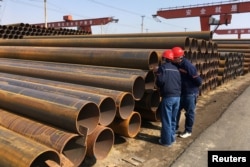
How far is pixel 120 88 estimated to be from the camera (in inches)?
200

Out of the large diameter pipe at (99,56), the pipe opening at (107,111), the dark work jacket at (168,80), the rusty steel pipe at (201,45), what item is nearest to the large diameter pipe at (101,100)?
the pipe opening at (107,111)

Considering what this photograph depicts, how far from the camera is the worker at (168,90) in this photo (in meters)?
5.12

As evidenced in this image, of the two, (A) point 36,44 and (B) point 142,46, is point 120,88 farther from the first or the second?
(A) point 36,44

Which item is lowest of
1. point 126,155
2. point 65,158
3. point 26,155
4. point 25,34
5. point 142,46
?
point 126,155

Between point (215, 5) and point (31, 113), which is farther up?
point (215, 5)

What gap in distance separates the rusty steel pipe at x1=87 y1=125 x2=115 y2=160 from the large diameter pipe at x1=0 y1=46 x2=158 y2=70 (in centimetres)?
188

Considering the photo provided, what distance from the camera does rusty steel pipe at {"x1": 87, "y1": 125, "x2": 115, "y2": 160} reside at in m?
4.16

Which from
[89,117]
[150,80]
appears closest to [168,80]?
[150,80]

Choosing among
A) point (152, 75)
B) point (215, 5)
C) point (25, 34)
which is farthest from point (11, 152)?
point (215, 5)

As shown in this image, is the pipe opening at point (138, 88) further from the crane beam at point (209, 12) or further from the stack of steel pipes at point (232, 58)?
the crane beam at point (209, 12)

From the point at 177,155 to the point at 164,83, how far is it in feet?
4.15

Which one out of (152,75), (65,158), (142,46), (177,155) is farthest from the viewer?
(142,46)

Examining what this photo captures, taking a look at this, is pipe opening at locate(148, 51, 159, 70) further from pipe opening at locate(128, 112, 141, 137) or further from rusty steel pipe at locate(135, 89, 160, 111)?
pipe opening at locate(128, 112, 141, 137)

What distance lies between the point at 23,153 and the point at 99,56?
12.4 feet
